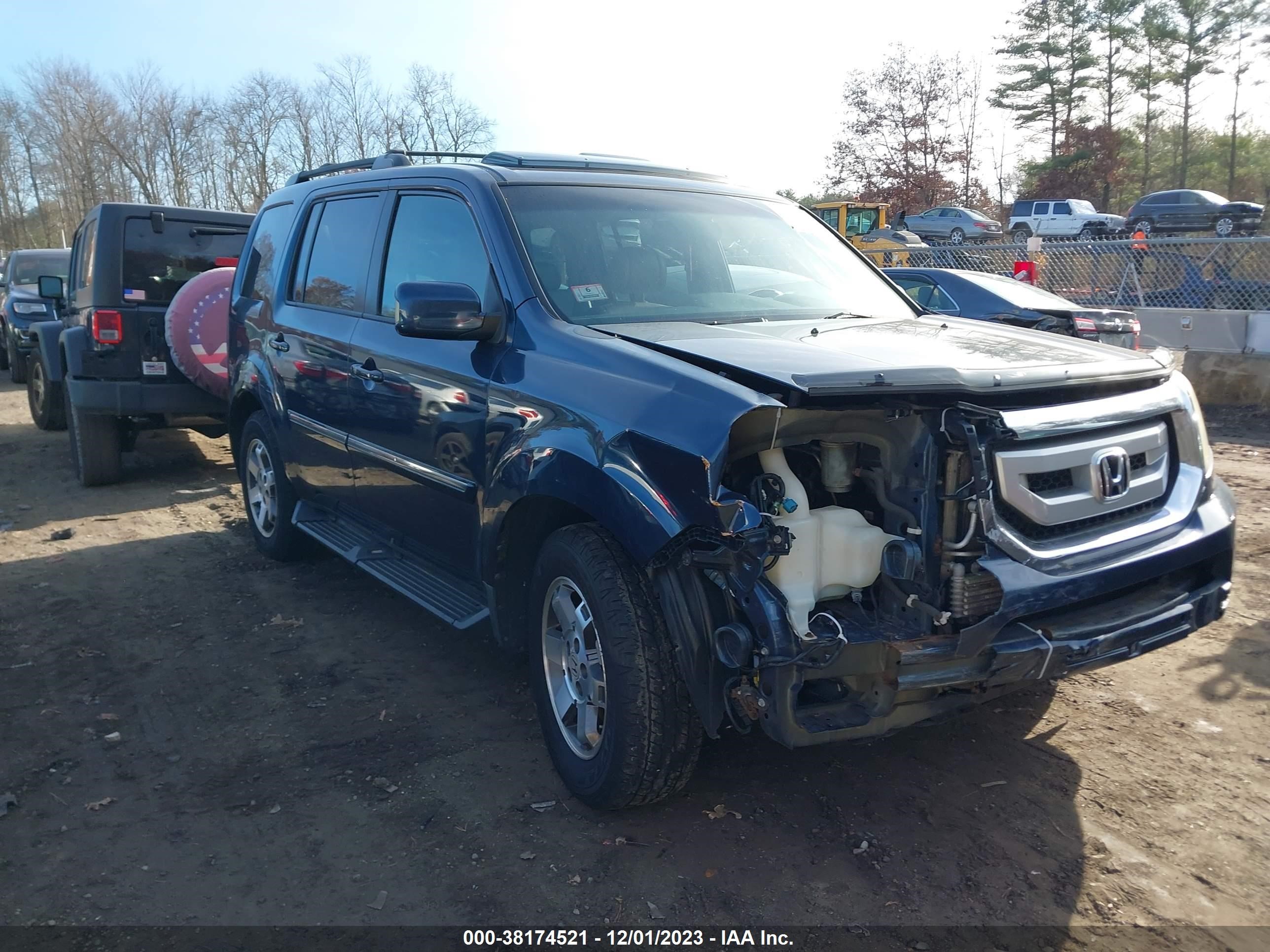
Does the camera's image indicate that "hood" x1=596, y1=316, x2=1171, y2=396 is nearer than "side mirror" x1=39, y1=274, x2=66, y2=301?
Yes

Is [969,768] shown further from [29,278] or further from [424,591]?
[29,278]

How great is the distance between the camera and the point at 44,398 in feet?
34.1

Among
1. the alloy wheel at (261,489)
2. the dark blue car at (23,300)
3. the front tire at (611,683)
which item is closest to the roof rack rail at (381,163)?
the alloy wheel at (261,489)

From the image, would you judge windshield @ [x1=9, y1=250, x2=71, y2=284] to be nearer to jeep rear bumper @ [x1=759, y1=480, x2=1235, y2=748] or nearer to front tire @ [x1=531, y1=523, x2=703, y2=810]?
front tire @ [x1=531, y1=523, x2=703, y2=810]

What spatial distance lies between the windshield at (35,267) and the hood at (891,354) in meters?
14.7

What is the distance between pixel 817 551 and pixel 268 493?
4211mm

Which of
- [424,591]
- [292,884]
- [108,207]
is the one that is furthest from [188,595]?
Result: [108,207]

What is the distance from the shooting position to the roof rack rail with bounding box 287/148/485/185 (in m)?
4.92

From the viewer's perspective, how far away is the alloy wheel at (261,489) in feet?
19.0

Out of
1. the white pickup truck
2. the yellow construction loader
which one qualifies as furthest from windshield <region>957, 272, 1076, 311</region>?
the white pickup truck

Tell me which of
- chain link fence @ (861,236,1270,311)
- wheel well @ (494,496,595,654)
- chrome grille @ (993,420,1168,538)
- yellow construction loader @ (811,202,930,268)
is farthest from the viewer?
yellow construction loader @ (811,202,930,268)

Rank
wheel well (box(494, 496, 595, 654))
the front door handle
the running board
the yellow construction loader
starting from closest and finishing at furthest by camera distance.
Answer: wheel well (box(494, 496, 595, 654))
the running board
the front door handle
the yellow construction loader

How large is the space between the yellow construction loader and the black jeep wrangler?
13.4 m

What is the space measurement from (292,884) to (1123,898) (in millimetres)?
2356
